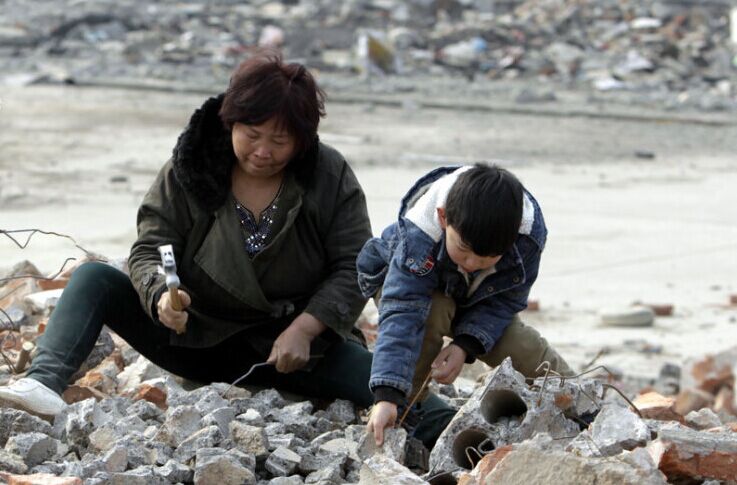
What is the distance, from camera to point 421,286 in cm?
379

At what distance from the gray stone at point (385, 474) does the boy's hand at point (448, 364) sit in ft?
1.58

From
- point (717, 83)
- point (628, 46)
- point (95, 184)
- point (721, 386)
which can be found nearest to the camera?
point (721, 386)

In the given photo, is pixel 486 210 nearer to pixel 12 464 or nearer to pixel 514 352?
pixel 514 352

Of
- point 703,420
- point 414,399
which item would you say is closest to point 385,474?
point 414,399

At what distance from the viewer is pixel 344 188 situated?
448 centimetres

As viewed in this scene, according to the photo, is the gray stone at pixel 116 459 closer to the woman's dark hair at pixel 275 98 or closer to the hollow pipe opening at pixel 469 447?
the hollow pipe opening at pixel 469 447

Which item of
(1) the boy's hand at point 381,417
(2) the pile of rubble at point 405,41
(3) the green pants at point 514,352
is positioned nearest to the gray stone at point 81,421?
(1) the boy's hand at point 381,417

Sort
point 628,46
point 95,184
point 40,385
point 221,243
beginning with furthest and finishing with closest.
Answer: point 628,46, point 95,184, point 221,243, point 40,385

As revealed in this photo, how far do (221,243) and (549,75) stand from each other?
59.7ft

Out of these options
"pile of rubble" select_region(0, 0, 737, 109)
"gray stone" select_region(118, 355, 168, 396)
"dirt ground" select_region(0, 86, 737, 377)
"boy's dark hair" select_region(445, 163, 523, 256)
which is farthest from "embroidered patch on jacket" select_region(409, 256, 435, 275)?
"pile of rubble" select_region(0, 0, 737, 109)

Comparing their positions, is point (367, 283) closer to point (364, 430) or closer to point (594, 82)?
point (364, 430)

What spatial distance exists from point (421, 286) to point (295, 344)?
67 centimetres

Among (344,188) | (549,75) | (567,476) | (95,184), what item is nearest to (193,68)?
(549,75)

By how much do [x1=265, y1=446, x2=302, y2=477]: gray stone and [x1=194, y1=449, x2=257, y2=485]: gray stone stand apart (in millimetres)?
124
